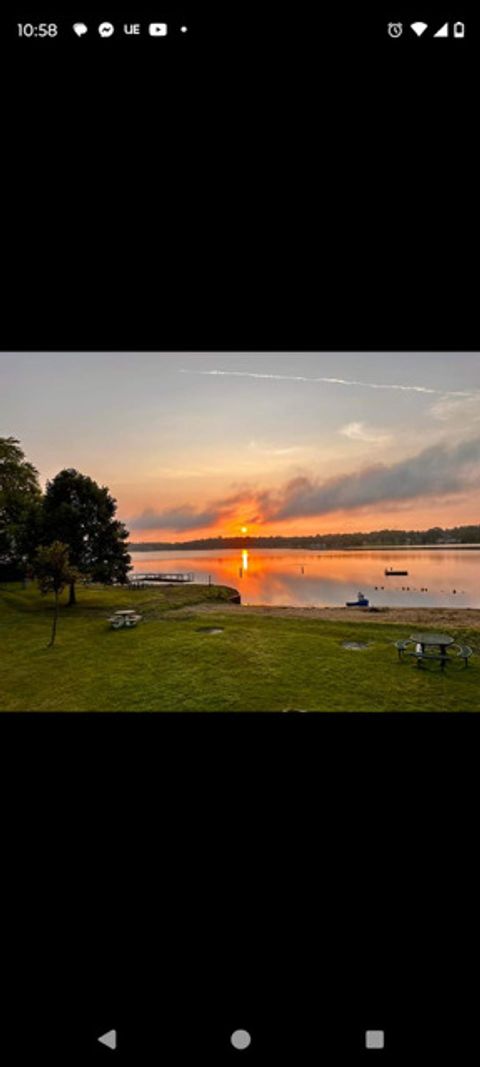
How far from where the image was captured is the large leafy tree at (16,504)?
10641 millimetres

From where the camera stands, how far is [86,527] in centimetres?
1105

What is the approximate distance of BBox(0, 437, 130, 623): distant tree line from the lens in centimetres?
1059

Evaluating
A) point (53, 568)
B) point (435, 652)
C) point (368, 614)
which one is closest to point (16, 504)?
point (53, 568)

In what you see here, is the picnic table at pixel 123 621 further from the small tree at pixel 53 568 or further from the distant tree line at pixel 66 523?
the distant tree line at pixel 66 523

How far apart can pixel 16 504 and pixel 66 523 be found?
213 centimetres

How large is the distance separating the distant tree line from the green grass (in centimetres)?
333
